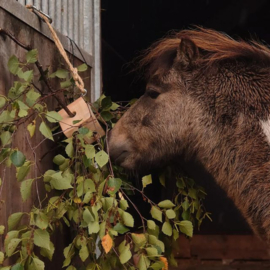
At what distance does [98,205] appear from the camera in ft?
7.57

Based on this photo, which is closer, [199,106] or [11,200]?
[11,200]

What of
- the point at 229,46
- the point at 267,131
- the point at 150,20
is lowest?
the point at 150,20

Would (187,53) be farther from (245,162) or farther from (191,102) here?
(245,162)

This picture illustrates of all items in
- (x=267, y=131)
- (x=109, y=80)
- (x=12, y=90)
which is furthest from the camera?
(x=109, y=80)

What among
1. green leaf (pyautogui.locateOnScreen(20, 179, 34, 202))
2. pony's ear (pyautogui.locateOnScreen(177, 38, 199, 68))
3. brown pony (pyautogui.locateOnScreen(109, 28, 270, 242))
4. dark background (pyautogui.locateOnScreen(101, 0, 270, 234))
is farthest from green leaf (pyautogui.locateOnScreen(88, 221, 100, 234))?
dark background (pyautogui.locateOnScreen(101, 0, 270, 234))

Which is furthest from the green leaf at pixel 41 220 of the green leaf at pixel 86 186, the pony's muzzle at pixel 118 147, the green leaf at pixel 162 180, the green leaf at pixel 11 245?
the green leaf at pixel 162 180

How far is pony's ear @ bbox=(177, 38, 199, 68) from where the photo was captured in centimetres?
289

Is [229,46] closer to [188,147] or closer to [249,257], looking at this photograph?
[188,147]

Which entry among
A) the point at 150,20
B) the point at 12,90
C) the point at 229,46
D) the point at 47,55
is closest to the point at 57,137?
the point at 47,55

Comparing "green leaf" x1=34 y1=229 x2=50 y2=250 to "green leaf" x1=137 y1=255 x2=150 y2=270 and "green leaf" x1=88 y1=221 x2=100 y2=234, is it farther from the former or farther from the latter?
"green leaf" x1=137 y1=255 x2=150 y2=270

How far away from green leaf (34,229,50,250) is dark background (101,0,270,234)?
2.96 metres

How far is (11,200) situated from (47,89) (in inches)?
27.2

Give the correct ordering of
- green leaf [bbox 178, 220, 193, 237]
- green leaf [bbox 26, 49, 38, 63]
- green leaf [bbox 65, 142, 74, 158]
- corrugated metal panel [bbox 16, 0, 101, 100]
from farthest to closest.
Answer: corrugated metal panel [bbox 16, 0, 101, 100], green leaf [bbox 178, 220, 193, 237], green leaf [bbox 65, 142, 74, 158], green leaf [bbox 26, 49, 38, 63]

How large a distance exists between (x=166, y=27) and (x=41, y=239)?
3688 millimetres
